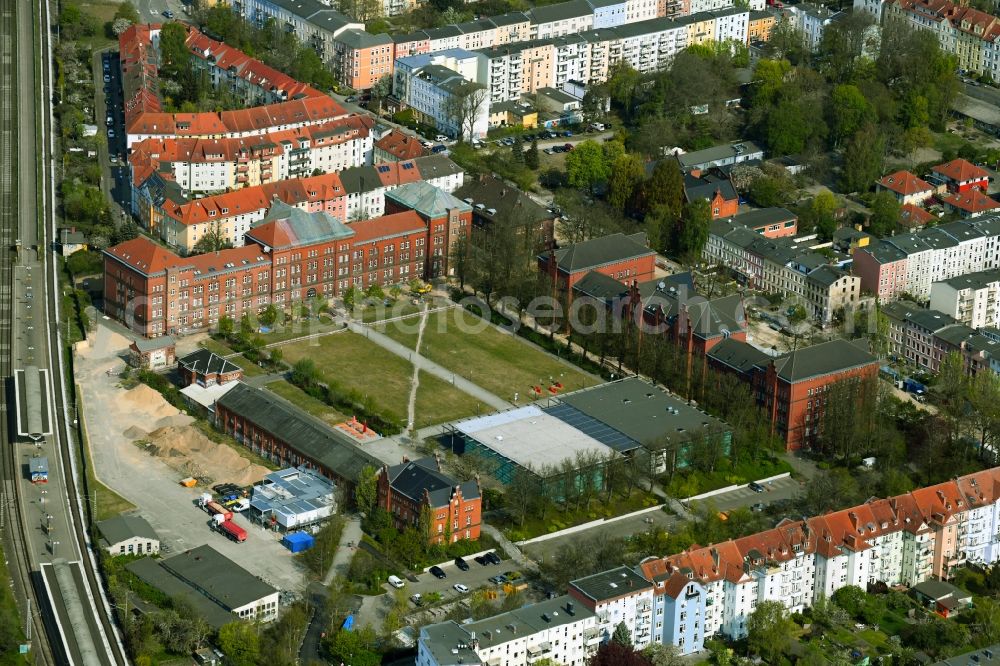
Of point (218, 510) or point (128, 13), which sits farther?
point (128, 13)

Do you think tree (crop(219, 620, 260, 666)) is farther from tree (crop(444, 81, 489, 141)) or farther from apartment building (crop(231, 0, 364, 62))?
apartment building (crop(231, 0, 364, 62))

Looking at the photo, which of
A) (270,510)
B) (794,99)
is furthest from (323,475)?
(794,99)

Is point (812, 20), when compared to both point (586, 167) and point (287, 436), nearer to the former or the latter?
point (586, 167)

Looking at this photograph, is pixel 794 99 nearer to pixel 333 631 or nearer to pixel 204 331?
pixel 204 331

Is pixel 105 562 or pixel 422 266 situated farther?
pixel 422 266

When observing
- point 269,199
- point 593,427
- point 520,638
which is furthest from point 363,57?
point 520,638

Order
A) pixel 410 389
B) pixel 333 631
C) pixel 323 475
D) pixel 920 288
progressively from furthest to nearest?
pixel 920 288 → pixel 410 389 → pixel 323 475 → pixel 333 631
